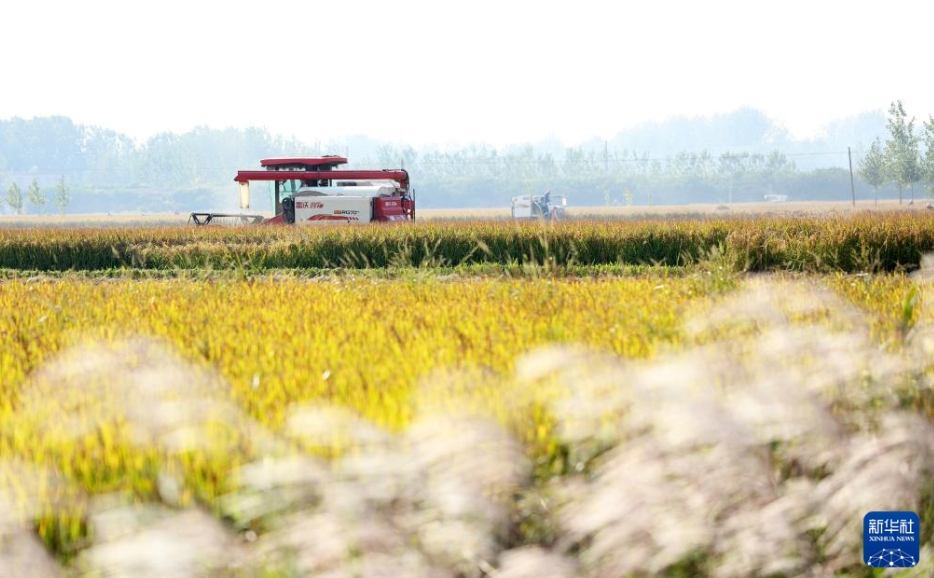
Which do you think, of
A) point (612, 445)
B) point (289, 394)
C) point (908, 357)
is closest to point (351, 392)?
point (289, 394)

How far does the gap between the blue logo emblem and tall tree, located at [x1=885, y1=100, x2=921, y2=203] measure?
89.5 meters

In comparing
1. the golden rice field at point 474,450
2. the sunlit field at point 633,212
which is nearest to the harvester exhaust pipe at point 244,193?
the sunlit field at point 633,212

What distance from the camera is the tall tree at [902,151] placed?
279 ft

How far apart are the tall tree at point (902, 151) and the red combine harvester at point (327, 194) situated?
63.2m

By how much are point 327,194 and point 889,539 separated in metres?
30.8

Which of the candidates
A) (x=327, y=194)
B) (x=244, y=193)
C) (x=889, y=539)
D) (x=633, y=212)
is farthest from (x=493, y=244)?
(x=633, y=212)

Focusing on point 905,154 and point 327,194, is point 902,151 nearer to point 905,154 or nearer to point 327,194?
point 905,154

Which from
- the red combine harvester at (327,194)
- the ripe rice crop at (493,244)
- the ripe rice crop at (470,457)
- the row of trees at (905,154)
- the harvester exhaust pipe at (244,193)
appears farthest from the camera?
the row of trees at (905,154)

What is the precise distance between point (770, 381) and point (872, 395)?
0.51 meters

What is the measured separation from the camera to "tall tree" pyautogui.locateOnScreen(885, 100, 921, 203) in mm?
85062

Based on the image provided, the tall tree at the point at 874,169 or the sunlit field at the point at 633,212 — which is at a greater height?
the tall tree at the point at 874,169

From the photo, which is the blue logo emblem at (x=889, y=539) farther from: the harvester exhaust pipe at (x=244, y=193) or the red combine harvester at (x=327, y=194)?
the harvester exhaust pipe at (x=244, y=193)

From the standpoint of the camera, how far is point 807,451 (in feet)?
10.8

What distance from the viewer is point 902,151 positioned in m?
86.1
